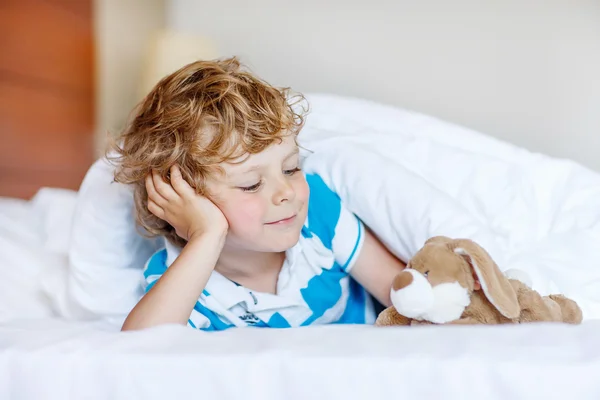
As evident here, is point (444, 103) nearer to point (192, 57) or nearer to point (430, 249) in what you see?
point (192, 57)

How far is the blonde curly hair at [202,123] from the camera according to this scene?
88 cm

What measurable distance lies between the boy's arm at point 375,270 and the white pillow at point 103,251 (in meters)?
0.38

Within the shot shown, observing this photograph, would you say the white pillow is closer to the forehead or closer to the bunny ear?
the forehead

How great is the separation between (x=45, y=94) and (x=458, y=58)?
1461 mm

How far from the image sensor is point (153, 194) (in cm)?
94

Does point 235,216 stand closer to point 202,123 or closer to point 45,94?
point 202,123

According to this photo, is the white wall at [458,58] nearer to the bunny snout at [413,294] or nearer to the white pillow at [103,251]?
the white pillow at [103,251]

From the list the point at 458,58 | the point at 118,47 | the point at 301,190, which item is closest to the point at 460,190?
the point at 301,190

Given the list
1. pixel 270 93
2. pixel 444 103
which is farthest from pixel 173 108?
pixel 444 103

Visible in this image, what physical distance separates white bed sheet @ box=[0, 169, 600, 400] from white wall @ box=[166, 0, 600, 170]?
1296mm

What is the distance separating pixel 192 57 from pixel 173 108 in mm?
1146

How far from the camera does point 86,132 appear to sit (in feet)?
7.59

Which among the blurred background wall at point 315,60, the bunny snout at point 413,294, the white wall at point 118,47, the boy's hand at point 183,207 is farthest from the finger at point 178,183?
the white wall at point 118,47

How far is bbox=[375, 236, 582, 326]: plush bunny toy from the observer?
0.68 m
